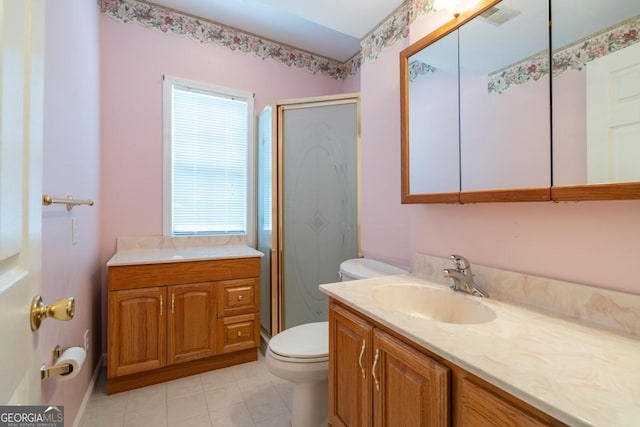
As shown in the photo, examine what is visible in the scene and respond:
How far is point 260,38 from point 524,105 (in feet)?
7.87

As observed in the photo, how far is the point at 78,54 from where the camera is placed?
1.54 m

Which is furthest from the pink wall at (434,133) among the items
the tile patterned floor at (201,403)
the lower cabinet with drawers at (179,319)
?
the tile patterned floor at (201,403)

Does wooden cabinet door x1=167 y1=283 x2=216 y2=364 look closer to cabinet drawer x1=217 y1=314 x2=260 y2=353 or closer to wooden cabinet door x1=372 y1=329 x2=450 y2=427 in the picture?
cabinet drawer x1=217 y1=314 x2=260 y2=353

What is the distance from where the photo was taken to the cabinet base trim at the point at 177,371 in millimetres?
1806

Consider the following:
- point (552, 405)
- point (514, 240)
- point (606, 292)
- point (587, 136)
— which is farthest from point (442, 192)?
point (552, 405)

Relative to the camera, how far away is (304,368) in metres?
1.37

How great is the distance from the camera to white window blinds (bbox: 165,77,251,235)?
7.82 feet

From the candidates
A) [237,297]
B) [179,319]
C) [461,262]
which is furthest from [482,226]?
[179,319]

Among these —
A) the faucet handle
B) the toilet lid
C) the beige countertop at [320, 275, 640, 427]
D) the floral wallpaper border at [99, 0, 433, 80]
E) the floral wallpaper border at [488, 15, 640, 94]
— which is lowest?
the toilet lid

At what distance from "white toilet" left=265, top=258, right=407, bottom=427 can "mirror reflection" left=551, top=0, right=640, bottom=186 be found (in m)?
1.24

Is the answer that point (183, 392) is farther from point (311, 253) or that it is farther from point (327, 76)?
point (327, 76)

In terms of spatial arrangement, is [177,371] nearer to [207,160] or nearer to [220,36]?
[207,160]

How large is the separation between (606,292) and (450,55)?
3.66ft

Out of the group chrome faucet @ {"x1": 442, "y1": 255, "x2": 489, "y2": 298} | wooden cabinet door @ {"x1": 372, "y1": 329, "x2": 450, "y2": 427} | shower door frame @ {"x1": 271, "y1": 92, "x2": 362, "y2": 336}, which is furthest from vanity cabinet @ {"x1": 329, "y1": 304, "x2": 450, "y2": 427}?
shower door frame @ {"x1": 271, "y1": 92, "x2": 362, "y2": 336}
